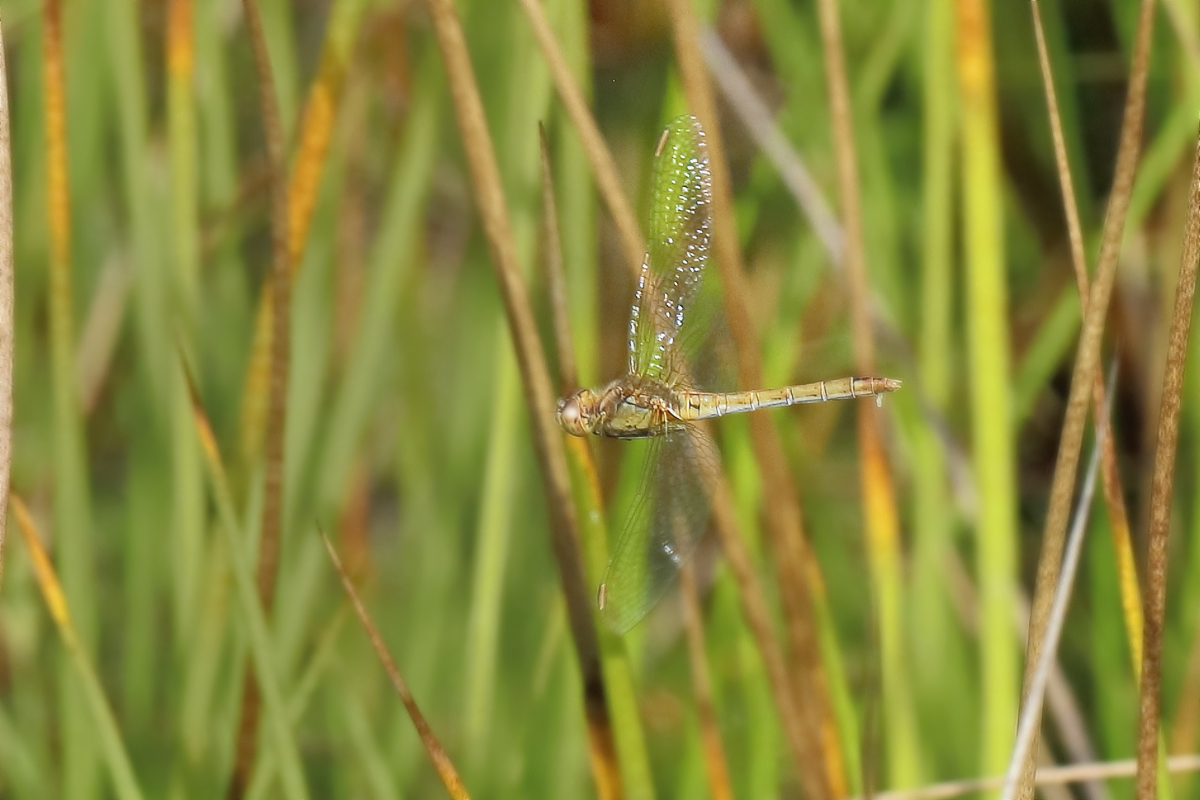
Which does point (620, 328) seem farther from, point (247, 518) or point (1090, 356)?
point (1090, 356)

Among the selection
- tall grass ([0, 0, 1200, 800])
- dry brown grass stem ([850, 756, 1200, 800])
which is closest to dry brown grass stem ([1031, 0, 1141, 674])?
tall grass ([0, 0, 1200, 800])

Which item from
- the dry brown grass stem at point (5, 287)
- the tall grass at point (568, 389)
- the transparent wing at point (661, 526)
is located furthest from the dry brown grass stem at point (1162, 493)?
the dry brown grass stem at point (5, 287)

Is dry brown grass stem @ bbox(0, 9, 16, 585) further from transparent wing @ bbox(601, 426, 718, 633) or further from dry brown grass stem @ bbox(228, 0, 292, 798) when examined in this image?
transparent wing @ bbox(601, 426, 718, 633)

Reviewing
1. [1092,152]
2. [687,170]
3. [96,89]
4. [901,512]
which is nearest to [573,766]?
[687,170]

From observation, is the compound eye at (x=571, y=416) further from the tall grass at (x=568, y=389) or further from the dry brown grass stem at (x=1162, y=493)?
the dry brown grass stem at (x=1162, y=493)

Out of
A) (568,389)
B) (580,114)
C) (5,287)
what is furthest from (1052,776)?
(5,287)

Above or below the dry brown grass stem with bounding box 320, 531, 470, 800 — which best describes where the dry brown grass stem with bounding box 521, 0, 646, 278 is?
above
